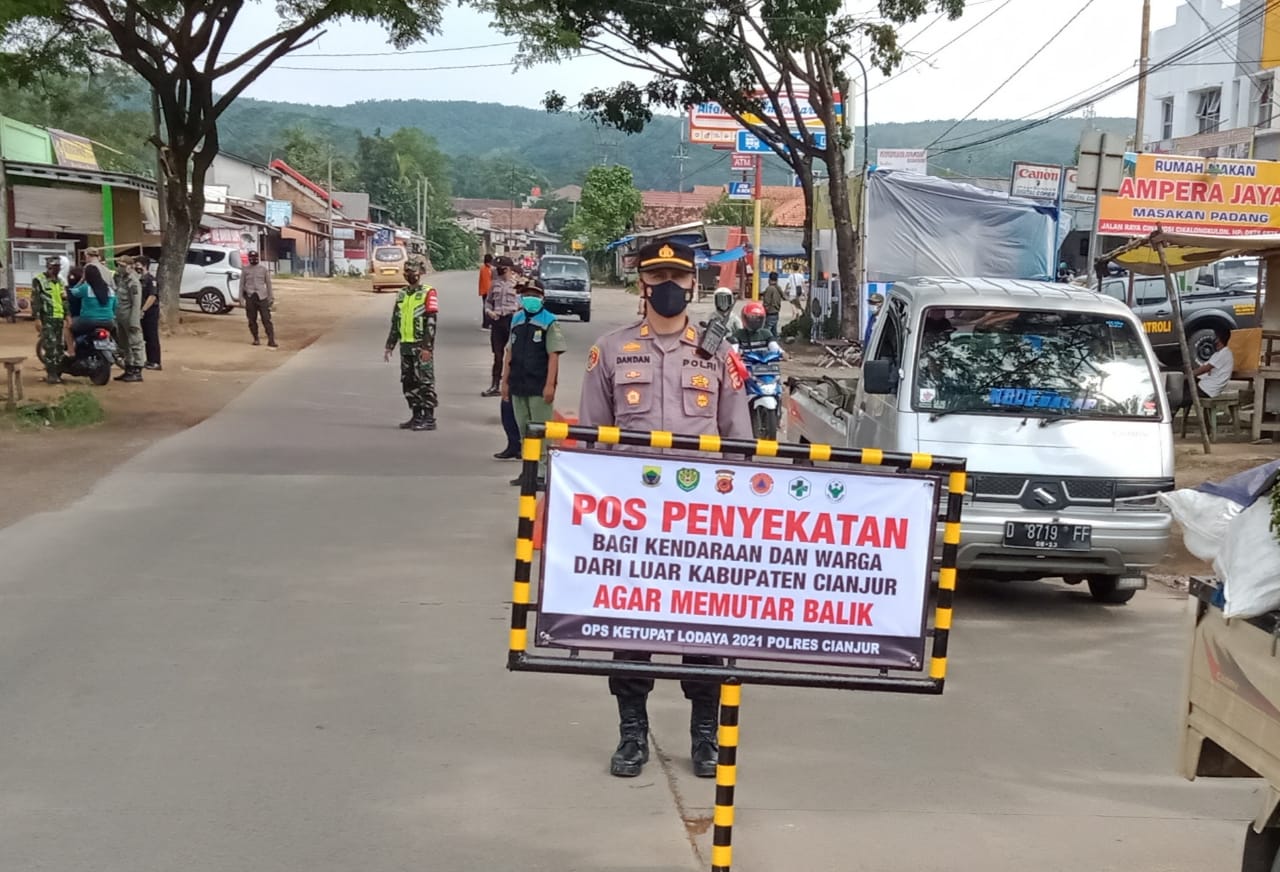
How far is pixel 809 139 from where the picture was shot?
87.4 feet

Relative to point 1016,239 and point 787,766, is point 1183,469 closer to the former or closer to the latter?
point 787,766

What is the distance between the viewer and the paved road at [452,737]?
4.45 m

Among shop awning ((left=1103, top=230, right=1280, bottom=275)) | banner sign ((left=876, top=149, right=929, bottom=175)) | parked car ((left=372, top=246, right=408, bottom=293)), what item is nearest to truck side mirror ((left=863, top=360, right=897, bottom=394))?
shop awning ((left=1103, top=230, right=1280, bottom=275))

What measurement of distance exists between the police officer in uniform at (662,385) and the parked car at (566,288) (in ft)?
99.1

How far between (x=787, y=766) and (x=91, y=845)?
252 centimetres

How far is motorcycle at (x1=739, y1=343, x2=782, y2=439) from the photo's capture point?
13.4 meters

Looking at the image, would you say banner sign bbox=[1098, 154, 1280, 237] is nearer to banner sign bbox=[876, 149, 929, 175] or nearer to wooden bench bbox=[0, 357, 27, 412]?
banner sign bbox=[876, 149, 929, 175]

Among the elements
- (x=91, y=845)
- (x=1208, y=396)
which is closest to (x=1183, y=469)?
(x=1208, y=396)

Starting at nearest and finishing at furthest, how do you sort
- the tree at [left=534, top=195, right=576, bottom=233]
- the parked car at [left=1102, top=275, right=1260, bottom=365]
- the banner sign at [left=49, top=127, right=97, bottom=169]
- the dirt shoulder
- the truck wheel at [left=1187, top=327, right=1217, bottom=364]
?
the dirt shoulder → the parked car at [left=1102, top=275, right=1260, bottom=365] → the truck wheel at [left=1187, top=327, right=1217, bottom=364] → the banner sign at [left=49, top=127, right=97, bottom=169] → the tree at [left=534, top=195, right=576, bottom=233]

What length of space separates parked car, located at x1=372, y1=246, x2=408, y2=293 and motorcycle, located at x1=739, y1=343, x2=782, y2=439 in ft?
138

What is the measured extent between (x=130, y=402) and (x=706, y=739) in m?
13.7

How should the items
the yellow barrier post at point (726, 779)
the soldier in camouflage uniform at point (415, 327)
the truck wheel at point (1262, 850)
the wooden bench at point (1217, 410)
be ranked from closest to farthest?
the truck wheel at point (1262, 850)
the yellow barrier post at point (726, 779)
the soldier in camouflage uniform at point (415, 327)
the wooden bench at point (1217, 410)

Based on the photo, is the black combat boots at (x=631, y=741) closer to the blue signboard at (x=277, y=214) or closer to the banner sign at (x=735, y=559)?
the banner sign at (x=735, y=559)

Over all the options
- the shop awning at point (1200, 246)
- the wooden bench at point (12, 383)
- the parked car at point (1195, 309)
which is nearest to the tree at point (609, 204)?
the parked car at point (1195, 309)
